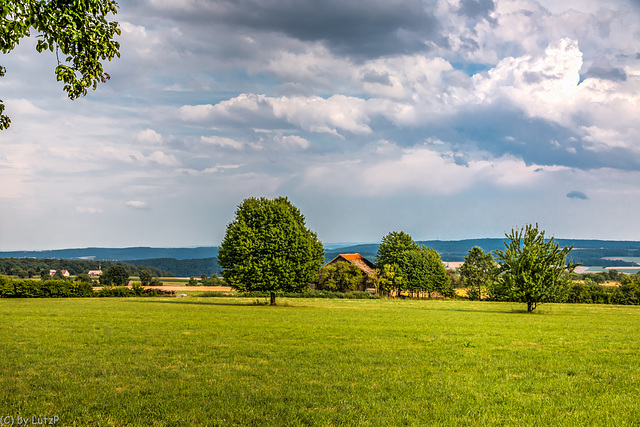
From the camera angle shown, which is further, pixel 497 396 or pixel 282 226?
pixel 282 226

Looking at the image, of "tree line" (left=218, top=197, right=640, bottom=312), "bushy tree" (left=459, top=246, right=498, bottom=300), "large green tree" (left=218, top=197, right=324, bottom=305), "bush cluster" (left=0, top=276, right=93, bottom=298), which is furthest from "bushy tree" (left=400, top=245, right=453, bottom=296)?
"bush cluster" (left=0, top=276, right=93, bottom=298)

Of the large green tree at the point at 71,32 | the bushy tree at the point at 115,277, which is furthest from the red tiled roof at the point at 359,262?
the large green tree at the point at 71,32

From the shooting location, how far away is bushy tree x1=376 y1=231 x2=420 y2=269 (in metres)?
91.5

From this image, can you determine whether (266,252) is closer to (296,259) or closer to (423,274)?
(296,259)

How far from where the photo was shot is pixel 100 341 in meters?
18.9

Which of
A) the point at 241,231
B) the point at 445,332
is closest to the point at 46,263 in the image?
the point at 241,231

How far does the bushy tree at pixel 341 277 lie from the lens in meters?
88.4

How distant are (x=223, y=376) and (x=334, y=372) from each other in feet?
10.1

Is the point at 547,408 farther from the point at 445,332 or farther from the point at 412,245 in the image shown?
the point at 412,245

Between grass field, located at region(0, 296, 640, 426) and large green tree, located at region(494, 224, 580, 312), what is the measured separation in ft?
68.0

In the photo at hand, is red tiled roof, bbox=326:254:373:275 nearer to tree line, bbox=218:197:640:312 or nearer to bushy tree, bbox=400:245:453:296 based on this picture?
bushy tree, bbox=400:245:453:296

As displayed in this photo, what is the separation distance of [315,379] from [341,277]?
76.8m

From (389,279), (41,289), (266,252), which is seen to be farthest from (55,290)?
(389,279)

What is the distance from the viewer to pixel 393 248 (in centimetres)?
9400
